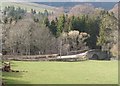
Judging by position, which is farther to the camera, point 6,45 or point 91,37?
point 91,37

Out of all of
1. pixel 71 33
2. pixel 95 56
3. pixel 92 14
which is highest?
pixel 92 14

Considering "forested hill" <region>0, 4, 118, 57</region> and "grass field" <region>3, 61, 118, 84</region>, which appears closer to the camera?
"grass field" <region>3, 61, 118, 84</region>

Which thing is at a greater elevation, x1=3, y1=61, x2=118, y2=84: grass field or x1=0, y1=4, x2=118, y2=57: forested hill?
x1=0, y1=4, x2=118, y2=57: forested hill

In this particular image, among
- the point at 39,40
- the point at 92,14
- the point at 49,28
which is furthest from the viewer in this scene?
the point at 92,14

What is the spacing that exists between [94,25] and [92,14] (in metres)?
1.80

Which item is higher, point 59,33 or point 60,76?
point 59,33

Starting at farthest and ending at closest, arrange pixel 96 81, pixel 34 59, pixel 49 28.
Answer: pixel 49 28 < pixel 34 59 < pixel 96 81

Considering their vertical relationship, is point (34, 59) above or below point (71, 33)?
below

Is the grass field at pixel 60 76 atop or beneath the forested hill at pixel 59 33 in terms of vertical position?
beneath

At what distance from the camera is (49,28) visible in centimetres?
2181

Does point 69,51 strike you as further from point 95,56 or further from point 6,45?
point 6,45

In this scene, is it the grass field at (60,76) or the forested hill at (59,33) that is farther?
the forested hill at (59,33)

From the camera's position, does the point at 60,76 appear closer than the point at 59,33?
Yes

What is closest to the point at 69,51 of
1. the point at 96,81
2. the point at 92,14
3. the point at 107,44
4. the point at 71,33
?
the point at 71,33
